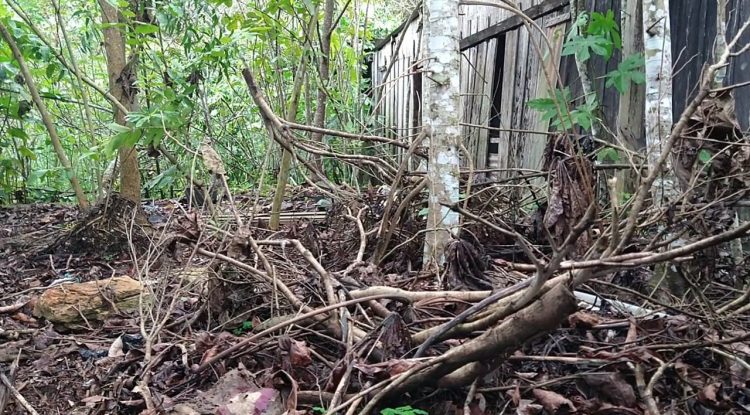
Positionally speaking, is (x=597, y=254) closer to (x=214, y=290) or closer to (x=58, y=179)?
(x=214, y=290)

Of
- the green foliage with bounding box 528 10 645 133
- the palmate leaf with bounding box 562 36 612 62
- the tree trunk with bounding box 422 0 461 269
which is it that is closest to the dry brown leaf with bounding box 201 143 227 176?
the tree trunk with bounding box 422 0 461 269

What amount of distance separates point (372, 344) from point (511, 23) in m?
4.23

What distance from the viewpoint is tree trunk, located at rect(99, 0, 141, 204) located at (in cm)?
457

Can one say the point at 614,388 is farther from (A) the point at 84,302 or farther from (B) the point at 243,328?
(A) the point at 84,302

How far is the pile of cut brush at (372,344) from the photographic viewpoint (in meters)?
1.80

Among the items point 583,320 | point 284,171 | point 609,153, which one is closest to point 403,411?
point 583,320

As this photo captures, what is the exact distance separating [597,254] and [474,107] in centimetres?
486

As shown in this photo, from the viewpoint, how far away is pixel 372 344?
6.75ft

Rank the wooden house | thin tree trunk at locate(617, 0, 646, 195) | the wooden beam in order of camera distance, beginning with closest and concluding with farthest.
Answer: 1. the wooden house
2. thin tree trunk at locate(617, 0, 646, 195)
3. the wooden beam

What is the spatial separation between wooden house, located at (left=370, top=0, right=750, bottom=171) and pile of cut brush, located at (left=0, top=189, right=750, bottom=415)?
3.39ft

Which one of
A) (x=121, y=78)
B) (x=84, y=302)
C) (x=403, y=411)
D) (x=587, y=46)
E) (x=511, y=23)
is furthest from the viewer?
(x=511, y=23)

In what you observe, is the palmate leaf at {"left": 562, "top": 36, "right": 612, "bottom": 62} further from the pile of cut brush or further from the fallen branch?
the fallen branch

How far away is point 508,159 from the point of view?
526 cm

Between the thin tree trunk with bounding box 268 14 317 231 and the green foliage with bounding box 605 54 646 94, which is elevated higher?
the green foliage with bounding box 605 54 646 94
